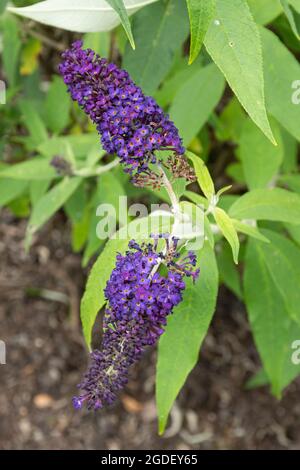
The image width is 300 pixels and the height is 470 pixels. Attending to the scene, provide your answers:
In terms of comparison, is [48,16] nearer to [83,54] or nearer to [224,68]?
[83,54]

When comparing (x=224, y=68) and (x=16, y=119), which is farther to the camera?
(x=16, y=119)

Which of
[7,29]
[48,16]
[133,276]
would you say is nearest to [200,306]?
[133,276]

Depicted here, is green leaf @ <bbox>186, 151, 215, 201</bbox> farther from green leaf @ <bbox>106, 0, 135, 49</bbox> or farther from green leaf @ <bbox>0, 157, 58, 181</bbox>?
green leaf @ <bbox>0, 157, 58, 181</bbox>

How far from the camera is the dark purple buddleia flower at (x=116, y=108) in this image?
118 cm

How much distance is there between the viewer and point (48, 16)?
1.32 metres

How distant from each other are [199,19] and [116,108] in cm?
21

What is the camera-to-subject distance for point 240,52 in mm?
1132

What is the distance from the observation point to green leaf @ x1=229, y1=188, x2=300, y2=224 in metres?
1.45

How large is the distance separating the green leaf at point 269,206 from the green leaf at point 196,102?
A: 0.36 m

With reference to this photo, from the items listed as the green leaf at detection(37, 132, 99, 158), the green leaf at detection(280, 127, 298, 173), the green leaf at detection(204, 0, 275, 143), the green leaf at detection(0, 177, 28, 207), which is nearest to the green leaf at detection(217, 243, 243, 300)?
the green leaf at detection(280, 127, 298, 173)

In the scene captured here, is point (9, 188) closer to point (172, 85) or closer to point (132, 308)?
point (172, 85)

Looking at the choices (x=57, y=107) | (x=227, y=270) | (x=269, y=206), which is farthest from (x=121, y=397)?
(x=269, y=206)

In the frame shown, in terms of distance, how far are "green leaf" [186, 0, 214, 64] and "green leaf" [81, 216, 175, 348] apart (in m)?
0.41
